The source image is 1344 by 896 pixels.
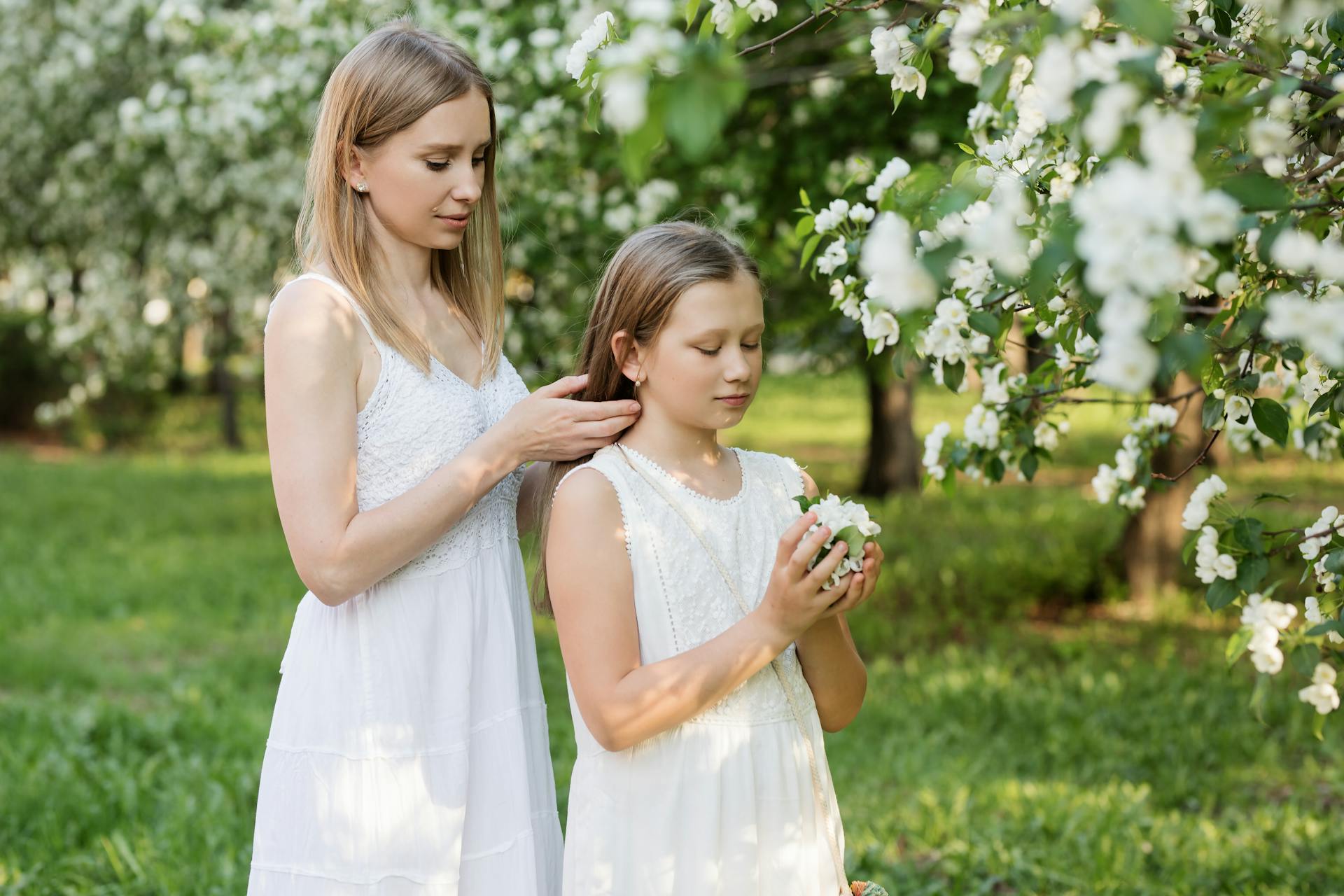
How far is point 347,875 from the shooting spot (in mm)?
2064

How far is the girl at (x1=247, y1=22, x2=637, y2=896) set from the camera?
1993 millimetres

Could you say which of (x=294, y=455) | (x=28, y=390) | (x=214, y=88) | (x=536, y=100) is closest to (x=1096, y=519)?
(x=536, y=100)

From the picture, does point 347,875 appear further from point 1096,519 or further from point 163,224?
point 163,224

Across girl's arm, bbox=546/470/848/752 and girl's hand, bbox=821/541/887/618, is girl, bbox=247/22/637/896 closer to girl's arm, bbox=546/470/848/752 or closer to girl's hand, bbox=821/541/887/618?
girl's arm, bbox=546/470/848/752

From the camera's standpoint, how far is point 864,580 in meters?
1.82

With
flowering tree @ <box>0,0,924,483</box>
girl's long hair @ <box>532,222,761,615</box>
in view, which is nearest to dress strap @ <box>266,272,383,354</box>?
girl's long hair @ <box>532,222,761,615</box>

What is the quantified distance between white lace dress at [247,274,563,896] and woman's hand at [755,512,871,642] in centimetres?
59

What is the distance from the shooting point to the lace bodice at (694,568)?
78.0 inches

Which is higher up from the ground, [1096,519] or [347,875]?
[347,875]

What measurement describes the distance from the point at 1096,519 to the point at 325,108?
27.1 ft

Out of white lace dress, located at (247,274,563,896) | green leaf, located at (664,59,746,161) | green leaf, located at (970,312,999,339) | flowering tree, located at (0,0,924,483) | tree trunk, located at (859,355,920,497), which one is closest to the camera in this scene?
green leaf, located at (664,59,746,161)

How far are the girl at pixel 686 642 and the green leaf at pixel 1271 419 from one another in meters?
0.59

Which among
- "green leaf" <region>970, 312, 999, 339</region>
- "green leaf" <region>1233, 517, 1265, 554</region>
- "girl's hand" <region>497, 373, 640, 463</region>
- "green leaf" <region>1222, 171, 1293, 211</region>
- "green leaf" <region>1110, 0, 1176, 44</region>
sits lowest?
"green leaf" <region>1233, 517, 1265, 554</region>

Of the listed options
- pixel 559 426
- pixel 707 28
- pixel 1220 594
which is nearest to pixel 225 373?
pixel 559 426
